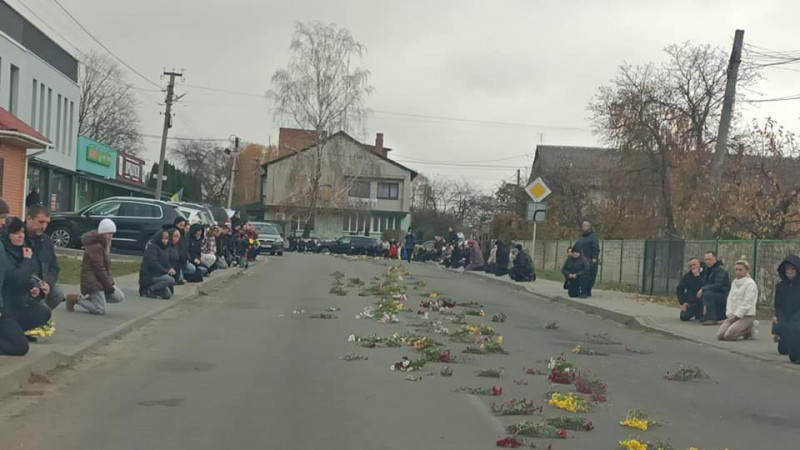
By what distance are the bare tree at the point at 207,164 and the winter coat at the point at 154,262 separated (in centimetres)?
8423

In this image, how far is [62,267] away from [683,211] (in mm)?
21917

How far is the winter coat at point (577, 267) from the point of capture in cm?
2472

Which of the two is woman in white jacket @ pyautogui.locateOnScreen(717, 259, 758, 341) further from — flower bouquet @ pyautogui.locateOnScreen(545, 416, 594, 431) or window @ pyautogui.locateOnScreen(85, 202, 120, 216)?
window @ pyautogui.locateOnScreen(85, 202, 120, 216)

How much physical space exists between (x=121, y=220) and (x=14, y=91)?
9312 mm

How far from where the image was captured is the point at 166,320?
15914mm

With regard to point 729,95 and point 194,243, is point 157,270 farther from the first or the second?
point 729,95

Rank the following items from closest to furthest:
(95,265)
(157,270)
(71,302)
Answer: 1. (95,265)
2. (71,302)
3. (157,270)

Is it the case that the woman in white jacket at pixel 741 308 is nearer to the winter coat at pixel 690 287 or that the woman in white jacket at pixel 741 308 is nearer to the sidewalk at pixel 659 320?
the sidewalk at pixel 659 320

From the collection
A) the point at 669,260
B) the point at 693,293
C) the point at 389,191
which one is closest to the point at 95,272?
the point at 693,293

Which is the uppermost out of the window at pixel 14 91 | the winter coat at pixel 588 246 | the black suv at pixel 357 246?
the window at pixel 14 91

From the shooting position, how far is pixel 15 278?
9.95 meters

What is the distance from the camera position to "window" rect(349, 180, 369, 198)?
7737 cm

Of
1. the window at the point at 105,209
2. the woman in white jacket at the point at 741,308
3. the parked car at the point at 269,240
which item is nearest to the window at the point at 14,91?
the window at the point at 105,209

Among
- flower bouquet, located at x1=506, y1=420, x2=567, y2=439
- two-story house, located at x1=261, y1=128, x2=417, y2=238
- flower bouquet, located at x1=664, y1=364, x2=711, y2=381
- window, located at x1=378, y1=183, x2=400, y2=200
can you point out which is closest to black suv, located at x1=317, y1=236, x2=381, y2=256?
two-story house, located at x1=261, y1=128, x2=417, y2=238
